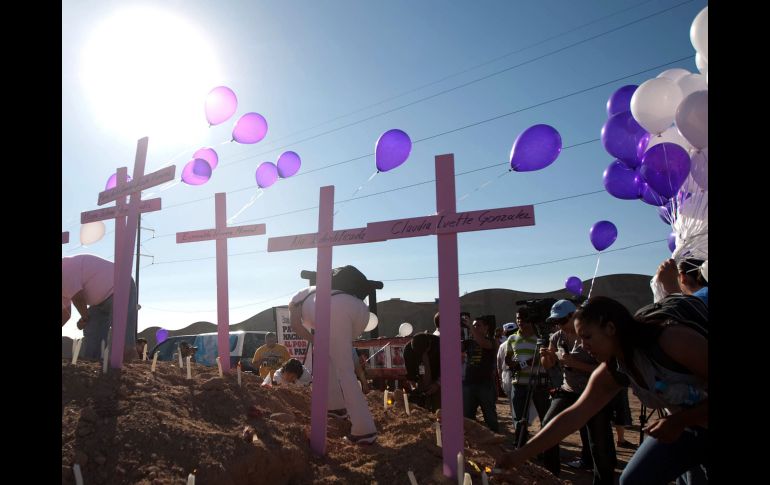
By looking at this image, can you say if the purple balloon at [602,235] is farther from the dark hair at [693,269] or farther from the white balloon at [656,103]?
the dark hair at [693,269]

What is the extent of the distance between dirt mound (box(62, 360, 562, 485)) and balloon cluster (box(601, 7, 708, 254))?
2235mm

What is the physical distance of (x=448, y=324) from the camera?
337cm

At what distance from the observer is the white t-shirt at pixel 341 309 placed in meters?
4.15

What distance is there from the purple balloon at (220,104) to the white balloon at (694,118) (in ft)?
12.8

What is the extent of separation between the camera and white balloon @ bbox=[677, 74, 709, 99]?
13.7 feet

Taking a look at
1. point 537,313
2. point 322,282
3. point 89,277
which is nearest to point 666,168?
point 537,313

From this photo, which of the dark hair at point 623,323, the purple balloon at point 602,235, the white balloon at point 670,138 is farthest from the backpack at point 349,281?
the purple balloon at point 602,235

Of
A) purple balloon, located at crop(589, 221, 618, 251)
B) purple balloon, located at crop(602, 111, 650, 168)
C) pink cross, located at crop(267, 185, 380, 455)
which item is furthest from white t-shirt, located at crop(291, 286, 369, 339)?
purple balloon, located at crop(589, 221, 618, 251)

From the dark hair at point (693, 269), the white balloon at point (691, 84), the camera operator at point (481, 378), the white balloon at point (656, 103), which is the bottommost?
the camera operator at point (481, 378)

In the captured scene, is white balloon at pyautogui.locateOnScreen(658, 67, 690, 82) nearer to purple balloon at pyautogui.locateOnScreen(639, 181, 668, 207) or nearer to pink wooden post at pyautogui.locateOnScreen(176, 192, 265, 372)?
purple balloon at pyautogui.locateOnScreen(639, 181, 668, 207)

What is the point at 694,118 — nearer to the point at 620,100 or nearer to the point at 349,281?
the point at 620,100

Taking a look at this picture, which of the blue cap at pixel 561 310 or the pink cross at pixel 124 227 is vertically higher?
the pink cross at pixel 124 227

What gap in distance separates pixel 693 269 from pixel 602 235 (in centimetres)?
417
